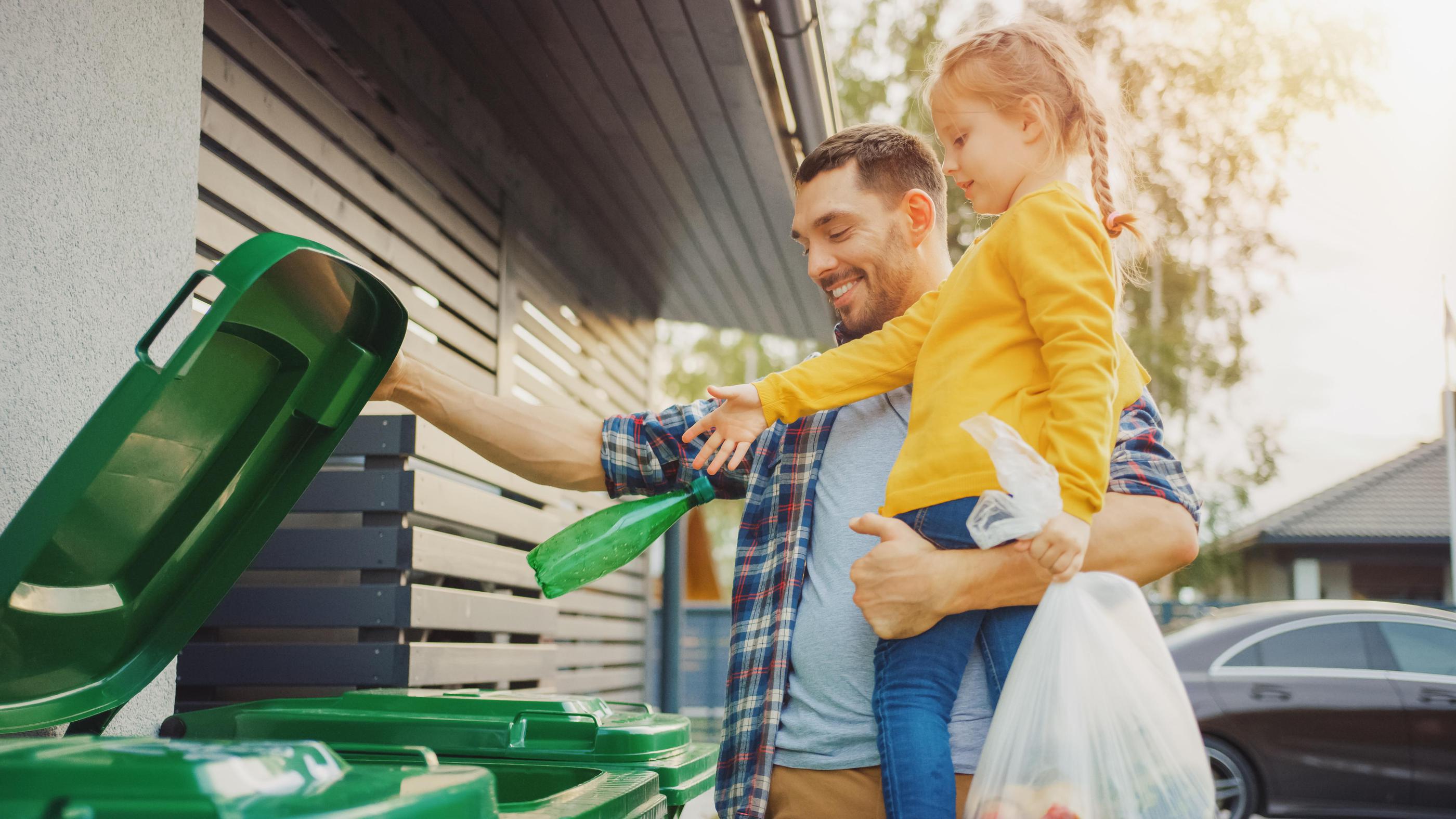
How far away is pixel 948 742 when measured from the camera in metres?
1.62

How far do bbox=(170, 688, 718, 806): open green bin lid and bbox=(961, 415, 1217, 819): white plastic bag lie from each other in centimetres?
72

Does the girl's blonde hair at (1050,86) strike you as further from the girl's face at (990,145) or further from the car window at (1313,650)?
the car window at (1313,650)

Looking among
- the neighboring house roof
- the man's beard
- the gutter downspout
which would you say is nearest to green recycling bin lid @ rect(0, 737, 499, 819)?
the man's beard

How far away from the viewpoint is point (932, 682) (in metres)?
1.63

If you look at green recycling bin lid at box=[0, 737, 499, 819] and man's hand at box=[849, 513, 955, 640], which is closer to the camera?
green recycling bin lid at box=[0, 737, 499, 819]

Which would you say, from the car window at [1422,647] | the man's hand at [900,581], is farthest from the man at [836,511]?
the car window at [1422,647]

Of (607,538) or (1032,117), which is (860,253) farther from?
(607,538)

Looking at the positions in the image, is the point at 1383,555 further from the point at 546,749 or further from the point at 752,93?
the point at 546,749

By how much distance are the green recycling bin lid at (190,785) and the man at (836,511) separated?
34.7 inches

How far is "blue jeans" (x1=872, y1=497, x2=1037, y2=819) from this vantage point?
1566 millimetres

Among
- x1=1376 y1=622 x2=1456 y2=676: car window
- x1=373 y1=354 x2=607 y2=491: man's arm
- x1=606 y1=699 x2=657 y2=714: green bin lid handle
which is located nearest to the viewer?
x1=373 y1=354 x2=607 y2=491: man's arm

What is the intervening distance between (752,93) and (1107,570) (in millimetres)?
3119

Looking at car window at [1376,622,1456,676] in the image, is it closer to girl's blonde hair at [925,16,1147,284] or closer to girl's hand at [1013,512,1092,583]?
girl's blonde hair at [925,16,1147,284]

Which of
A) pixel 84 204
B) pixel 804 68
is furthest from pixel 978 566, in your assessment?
pixel 804 68
